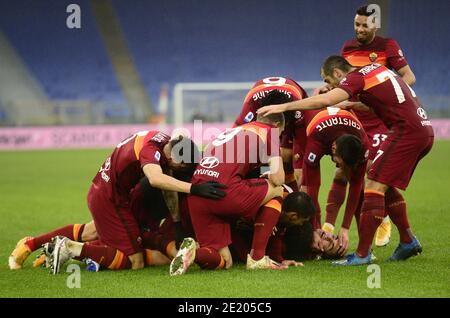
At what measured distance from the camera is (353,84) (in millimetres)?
6223

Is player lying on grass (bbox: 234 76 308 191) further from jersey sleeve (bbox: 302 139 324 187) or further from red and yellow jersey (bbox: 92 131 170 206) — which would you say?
red and yellow jersey (bbox: 92 131 170 206)

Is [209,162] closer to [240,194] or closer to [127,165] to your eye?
[240,194]

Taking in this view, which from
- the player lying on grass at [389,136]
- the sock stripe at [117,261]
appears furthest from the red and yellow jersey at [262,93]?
the sock stripe at [117,261]

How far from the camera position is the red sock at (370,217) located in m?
6.30

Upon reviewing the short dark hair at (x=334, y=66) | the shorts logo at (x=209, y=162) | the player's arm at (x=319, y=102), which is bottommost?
the shorts logo at (x=209, y=162)

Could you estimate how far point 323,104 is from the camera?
617 centimetres

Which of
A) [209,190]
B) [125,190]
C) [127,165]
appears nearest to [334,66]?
[209,190]

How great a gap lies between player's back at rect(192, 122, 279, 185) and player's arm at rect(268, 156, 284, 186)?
65 millimetres

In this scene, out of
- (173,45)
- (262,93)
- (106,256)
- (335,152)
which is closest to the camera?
(106,256)

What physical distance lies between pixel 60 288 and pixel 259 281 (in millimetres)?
1433

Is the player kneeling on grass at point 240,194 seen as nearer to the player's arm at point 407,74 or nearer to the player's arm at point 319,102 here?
the player's arm at point 319,102

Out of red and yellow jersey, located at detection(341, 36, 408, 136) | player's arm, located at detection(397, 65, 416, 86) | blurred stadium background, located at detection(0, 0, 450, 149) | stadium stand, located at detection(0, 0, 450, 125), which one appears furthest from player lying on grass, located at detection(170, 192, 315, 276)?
stadium stand, located at detection(0, 0, 450, 125)

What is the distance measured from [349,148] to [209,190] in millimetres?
1279

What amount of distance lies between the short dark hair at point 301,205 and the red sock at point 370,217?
0.43 m
